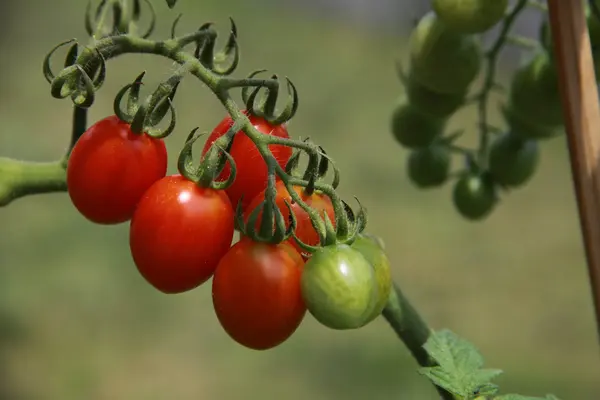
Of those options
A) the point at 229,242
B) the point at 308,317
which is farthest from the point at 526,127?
the point at 308,317

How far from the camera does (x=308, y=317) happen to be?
2.83 m

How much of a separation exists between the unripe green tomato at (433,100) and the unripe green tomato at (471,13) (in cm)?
11

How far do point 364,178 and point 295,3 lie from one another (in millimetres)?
2105

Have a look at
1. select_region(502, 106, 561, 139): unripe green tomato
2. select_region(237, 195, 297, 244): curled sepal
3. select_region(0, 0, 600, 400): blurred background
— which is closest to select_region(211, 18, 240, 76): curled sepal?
select_region(237, 195, 297, 244): curled sepal

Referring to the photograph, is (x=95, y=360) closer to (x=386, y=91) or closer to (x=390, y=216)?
(x=390, y=216)

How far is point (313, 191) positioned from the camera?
54cm

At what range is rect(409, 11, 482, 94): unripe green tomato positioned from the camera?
742 millimetres

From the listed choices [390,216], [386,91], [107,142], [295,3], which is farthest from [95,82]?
[295,3]

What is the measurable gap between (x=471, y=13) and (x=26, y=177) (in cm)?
37

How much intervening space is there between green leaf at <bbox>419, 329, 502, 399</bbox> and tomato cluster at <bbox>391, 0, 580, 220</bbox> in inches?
9.8

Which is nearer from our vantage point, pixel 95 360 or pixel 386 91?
pixel 95 360

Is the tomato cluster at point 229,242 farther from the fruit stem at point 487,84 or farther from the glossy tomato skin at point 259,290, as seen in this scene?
the fruit stem at point 487,84

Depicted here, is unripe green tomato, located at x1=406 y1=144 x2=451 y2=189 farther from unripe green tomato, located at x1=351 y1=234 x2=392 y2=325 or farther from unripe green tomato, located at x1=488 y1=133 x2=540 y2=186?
unripe green tomato, located at x1=351 y1=234 x2=392 y2=325

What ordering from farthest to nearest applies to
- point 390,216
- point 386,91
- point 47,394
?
point 386,91 → point 390,216 → point 47,394
